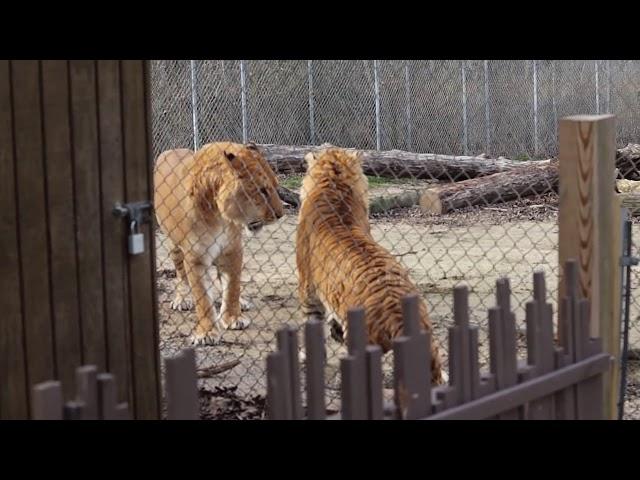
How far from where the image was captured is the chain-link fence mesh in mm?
8219

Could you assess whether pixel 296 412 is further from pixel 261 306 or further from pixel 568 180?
pixel 261 306

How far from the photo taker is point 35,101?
4.16m

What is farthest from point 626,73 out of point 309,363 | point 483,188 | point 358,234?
point 309,363

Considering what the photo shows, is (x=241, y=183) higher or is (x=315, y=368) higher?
(x=241, y=183)

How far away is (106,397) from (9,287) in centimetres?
187

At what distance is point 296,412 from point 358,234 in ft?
11.1

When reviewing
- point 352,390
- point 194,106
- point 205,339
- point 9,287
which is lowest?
point 205,339

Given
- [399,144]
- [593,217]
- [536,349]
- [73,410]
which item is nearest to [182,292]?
[593,217]

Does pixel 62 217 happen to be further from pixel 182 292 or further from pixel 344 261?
pixel 182 292

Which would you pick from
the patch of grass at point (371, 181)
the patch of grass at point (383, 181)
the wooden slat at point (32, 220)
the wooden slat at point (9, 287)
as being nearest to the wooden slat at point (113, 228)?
the wooden slat at point (32, 220)

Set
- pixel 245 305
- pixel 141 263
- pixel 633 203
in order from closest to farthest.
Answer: pixel 141 263 < pixel 245 305 < pixel 633 203

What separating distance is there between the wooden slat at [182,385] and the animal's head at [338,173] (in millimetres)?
4065

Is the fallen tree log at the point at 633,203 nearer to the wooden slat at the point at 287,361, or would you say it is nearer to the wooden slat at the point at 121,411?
the wooden slat at the point at 287,361

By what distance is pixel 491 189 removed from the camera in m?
12.9
